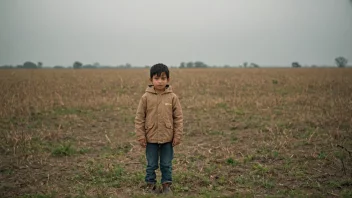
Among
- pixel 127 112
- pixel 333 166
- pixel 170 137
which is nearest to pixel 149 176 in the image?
pixel 170 137

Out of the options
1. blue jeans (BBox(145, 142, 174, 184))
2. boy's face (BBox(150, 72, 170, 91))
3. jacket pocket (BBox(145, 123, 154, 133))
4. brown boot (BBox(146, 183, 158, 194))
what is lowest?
brown boot (BBox(146, 183, 158, 194))

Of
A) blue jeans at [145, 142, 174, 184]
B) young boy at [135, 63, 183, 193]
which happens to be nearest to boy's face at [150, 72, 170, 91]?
young boy at [135, 63, 183, 193]

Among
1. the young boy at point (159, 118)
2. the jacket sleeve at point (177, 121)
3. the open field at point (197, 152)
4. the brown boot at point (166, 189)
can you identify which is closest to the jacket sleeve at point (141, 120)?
the young boy at point (159, 118)

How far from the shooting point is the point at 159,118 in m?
4.15

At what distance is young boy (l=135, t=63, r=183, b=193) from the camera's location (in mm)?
4156

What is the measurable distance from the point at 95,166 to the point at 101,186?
0.94m

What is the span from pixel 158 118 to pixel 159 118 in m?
0.01

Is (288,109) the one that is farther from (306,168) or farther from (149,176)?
(149,176)

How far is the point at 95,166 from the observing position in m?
5.54

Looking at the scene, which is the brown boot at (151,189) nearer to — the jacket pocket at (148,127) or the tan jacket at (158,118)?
the tan jacket at (158,118)

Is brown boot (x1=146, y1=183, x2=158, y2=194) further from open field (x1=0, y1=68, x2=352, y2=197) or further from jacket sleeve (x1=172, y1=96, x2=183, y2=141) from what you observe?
jacket sleeve (x1=172, y1=96, x2=183, y2=141)

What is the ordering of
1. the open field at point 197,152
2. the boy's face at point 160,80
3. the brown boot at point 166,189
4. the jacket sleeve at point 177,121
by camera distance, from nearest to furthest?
1. the boy's face at point 160,80
2. the jacket sleeve at point 177,121
3. the brown boot at point 166,189
4. the open field at point 197,152

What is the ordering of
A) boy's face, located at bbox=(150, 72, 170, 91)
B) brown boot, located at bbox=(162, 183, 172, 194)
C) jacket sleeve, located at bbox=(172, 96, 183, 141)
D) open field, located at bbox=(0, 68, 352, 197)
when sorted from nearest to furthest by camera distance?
boy's face, located at bbox=(150, 72, 170, 91), jacket sleeve, located at bbox=(172, 96, 183, 141), brown boot, located at bbox=(162, 183, 172, 194), open field, located at bbox=(0, 68, 352, 197)

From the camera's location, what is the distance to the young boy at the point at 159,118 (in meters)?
4.16
